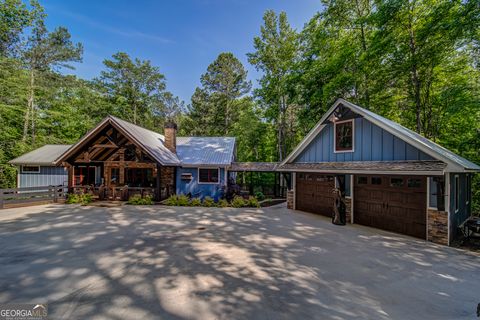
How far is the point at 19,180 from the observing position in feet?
55.7

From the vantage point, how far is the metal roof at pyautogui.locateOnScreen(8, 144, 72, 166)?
53.2 feet

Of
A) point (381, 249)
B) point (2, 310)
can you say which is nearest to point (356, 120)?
point (381, 249)

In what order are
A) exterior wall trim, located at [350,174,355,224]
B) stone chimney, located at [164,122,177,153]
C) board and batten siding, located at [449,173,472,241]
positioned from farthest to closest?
stone chimney, located at [164,122,177,153], exterior wall trim, located at [350,174,355,224], board and batten siding, located at [449,173,472,241]

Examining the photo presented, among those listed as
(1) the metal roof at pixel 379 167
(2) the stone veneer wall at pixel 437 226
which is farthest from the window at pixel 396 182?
(2) the stone veneer wall at pixel 437 226

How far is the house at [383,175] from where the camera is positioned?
267 inches

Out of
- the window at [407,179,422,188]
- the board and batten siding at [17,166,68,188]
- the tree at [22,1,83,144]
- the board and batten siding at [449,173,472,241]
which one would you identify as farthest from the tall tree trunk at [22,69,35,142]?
the board and batten siding at [449,173,472,241]

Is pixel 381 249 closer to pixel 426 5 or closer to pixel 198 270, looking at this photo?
pixel 198 270

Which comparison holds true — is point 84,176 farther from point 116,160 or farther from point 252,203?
point 252,203

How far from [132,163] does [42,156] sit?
10286 mm

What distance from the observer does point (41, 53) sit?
19.2m

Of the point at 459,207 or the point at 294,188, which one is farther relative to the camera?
the point at 294,188

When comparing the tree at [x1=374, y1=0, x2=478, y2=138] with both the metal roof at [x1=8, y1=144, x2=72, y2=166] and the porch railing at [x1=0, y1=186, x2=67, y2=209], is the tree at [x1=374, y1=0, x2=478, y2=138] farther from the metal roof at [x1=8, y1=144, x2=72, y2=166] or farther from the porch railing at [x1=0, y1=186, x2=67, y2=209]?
the metal roof at [x1=8, y1=144, x2=72, y2=166]

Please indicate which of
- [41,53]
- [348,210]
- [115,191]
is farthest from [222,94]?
[348,210]

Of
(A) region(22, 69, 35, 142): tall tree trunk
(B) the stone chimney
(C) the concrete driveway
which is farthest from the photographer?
(A) region(22, 69, 35, 142): tall tree trunk
